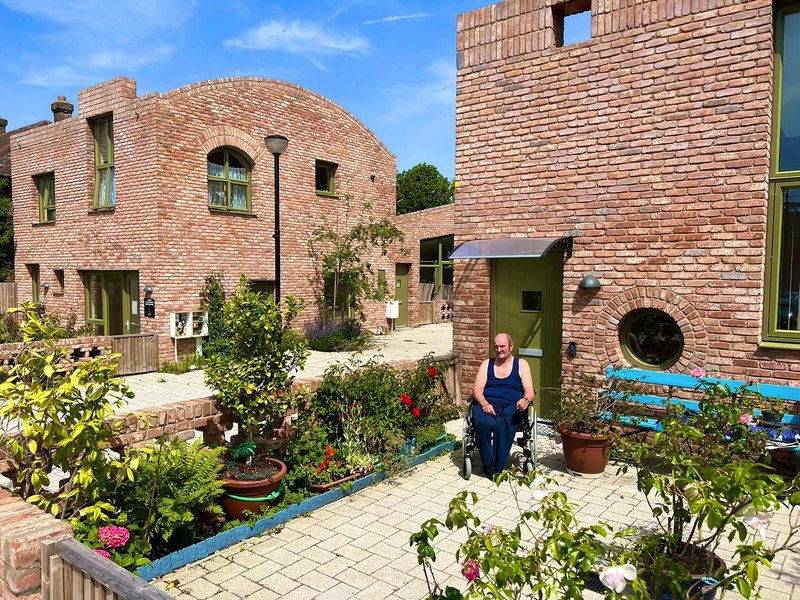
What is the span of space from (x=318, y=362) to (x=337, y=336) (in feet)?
7.98

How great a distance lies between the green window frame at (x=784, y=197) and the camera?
6.16 m

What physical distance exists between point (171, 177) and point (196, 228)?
132 centimetres

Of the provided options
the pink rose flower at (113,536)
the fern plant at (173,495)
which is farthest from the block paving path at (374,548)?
the pink rose flower at (113,536)

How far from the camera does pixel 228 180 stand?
1520cm

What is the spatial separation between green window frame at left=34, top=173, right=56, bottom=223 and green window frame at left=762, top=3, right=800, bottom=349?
17.3m

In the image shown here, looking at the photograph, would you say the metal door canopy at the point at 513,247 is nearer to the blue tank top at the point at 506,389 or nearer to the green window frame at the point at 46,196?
the blue tank top at the point at 506,389

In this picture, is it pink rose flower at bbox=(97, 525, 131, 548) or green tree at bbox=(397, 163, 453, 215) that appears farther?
green tree at bbox=(397, 163, 453, 215)

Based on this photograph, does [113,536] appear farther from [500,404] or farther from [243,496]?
[500,404]

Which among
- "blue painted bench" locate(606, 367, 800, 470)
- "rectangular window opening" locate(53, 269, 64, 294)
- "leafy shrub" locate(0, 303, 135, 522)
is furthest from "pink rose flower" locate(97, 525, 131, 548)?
"rectangular window opening" locate(53, 269, 64, 294)

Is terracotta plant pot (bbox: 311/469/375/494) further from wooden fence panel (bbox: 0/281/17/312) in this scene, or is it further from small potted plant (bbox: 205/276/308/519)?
wooden fence panel (bbox: 0/281/17/312)

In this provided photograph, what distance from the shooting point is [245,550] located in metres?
4.50

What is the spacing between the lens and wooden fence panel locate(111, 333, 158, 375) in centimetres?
1288

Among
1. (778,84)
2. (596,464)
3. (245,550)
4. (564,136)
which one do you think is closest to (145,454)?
(245,550)

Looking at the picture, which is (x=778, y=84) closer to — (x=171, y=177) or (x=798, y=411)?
(x=798, y=411)
